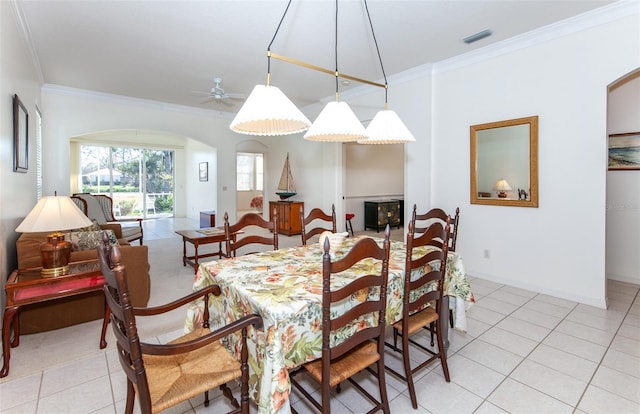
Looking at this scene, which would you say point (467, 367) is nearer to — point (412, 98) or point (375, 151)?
point (412, 98)

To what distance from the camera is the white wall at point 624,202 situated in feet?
11.9

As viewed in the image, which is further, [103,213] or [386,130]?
[103,213]

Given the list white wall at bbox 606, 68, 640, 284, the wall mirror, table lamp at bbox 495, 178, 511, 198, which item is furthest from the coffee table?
white wall at bbox 606, 68, 640, 284

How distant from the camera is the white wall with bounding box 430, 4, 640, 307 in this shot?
300cm

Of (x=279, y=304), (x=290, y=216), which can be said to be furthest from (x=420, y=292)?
(x=290, y=216)

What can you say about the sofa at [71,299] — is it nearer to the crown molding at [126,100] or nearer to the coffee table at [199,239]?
the coffee table at [199,239]

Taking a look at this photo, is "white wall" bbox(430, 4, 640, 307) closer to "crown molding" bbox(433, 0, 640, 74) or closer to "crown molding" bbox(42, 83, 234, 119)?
"crown molding" bbox(433, 0, 640, 74)

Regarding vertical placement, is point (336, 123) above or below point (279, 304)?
above

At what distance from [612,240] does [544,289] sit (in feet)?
4.25

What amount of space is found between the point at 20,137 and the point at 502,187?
5149mm

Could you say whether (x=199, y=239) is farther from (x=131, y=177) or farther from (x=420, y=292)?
(x=131, y=177)

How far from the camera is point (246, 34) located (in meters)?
3.29

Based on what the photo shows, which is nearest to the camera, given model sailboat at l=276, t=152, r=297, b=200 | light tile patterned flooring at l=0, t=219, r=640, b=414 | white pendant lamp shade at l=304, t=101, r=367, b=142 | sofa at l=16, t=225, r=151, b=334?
light tile patterned flooring at l=0, t=219, r=640, b=414

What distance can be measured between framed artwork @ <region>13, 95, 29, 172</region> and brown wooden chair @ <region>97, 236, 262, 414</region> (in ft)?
8.07
